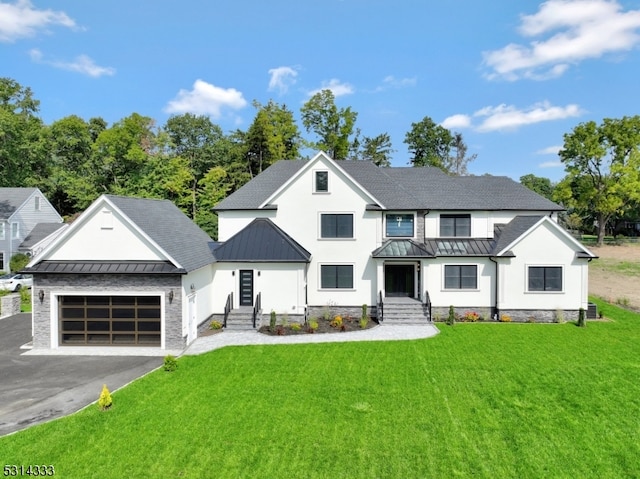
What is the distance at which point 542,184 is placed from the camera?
113 m

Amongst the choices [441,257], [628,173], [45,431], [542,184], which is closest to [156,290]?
[45,431]

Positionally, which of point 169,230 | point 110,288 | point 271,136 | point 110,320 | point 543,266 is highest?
point 271,136

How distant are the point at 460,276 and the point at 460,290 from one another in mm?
774

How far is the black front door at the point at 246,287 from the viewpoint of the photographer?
68.2 feet

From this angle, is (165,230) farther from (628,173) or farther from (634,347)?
(628,173)

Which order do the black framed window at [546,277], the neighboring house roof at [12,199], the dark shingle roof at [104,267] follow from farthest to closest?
the neighboring house roof at [12,199], the black framed window at [546,277], the dark shingle roof at [104,267]

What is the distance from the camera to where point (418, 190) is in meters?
24.2

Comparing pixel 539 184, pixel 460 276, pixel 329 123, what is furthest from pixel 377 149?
pixel 539 184

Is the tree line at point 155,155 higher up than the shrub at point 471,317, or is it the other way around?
the tree line at point 155,155

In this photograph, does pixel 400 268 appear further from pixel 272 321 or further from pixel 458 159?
pixel 458 159

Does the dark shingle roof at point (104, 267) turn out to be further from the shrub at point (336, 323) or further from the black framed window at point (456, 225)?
the black framed window at point (456, 225)

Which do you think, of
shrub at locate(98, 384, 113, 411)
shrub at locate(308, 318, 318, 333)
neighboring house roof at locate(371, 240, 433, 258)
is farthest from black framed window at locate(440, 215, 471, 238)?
shrub at locate(98, 384, 113, 411)

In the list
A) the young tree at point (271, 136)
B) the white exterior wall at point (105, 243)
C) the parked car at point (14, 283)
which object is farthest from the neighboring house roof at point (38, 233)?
the white exterior wall at point (105, 243)

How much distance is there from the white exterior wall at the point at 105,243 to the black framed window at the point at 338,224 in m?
9.00
